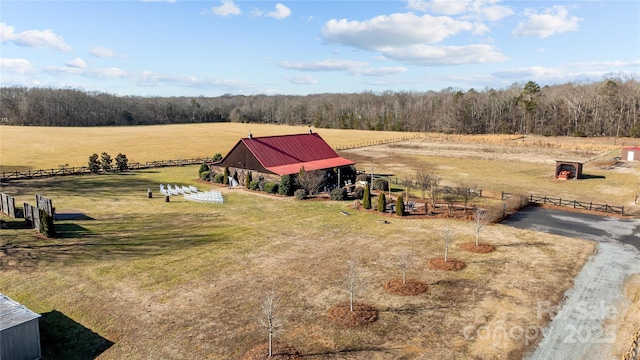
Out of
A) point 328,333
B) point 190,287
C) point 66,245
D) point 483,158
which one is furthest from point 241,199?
point 483,158

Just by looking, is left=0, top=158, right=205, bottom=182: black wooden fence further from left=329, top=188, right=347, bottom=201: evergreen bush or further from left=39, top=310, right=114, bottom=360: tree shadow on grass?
left=39, top=310, right=114, bottom=360: tree shadow on grass

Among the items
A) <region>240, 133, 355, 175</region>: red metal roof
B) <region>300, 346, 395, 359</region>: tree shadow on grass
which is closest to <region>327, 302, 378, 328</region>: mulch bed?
<region>300, 346, 395, 359</region>: tree shadow on grass

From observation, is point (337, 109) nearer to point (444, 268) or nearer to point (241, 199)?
point (241, 199)

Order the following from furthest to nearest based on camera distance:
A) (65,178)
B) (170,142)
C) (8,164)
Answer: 1. (170,142)
2. (8,164)
3. (65,178)

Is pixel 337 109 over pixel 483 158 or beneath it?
over

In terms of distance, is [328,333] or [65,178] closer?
[328,333]

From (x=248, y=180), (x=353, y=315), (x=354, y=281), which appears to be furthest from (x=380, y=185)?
(x=353, y=315)

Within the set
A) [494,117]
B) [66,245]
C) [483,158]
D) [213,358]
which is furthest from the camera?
[494,117]
